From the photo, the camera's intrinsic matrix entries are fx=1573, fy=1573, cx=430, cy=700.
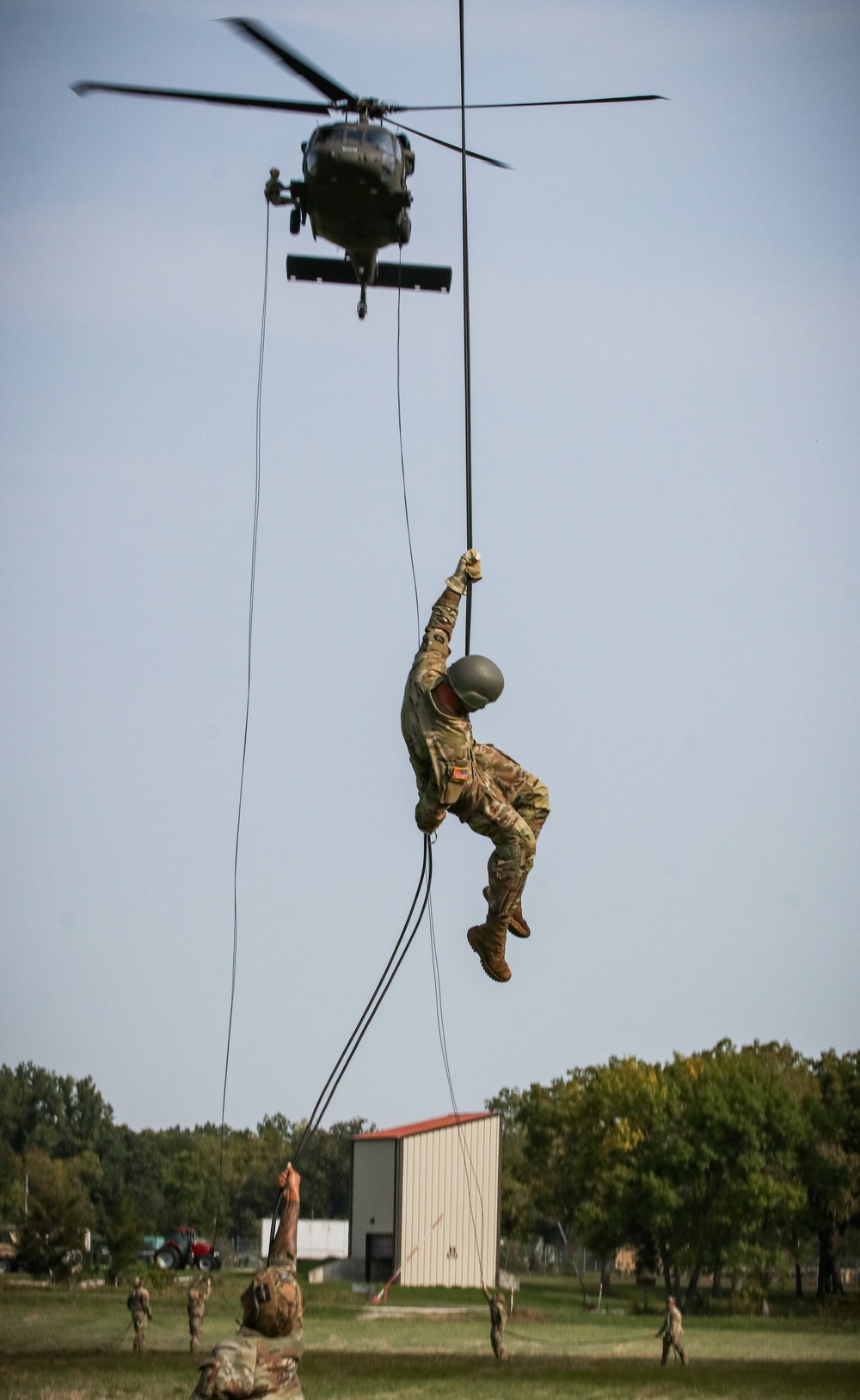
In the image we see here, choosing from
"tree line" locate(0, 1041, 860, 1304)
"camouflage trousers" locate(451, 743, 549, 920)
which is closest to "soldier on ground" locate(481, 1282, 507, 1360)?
"tree line" locate(0, 1041, 860, 1304)

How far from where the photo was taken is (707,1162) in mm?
56031

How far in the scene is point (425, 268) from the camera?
17047 mm

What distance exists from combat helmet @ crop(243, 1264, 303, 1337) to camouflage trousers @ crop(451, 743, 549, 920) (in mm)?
4273

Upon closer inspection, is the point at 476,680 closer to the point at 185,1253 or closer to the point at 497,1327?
the point at 497,1327

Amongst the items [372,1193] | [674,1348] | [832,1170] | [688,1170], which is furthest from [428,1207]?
[674,1348]

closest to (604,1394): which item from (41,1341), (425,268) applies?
(41,1341)

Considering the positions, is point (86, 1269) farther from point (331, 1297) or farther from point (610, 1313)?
point (610, 1313)

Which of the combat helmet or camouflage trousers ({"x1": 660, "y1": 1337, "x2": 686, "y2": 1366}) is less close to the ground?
the combat helmet

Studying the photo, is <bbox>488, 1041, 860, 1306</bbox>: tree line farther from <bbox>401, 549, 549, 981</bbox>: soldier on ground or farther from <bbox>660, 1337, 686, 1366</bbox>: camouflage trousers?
<bbox>401, 549, 549, 981</bbox>: soldier on ground

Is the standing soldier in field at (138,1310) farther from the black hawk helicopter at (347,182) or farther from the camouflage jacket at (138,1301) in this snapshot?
the black hawk helicopter at (347,182)

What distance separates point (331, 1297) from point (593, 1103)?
1668 cm

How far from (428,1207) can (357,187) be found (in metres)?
45.1

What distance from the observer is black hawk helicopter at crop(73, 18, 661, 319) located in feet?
51.2

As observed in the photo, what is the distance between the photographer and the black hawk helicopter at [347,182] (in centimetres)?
1562
